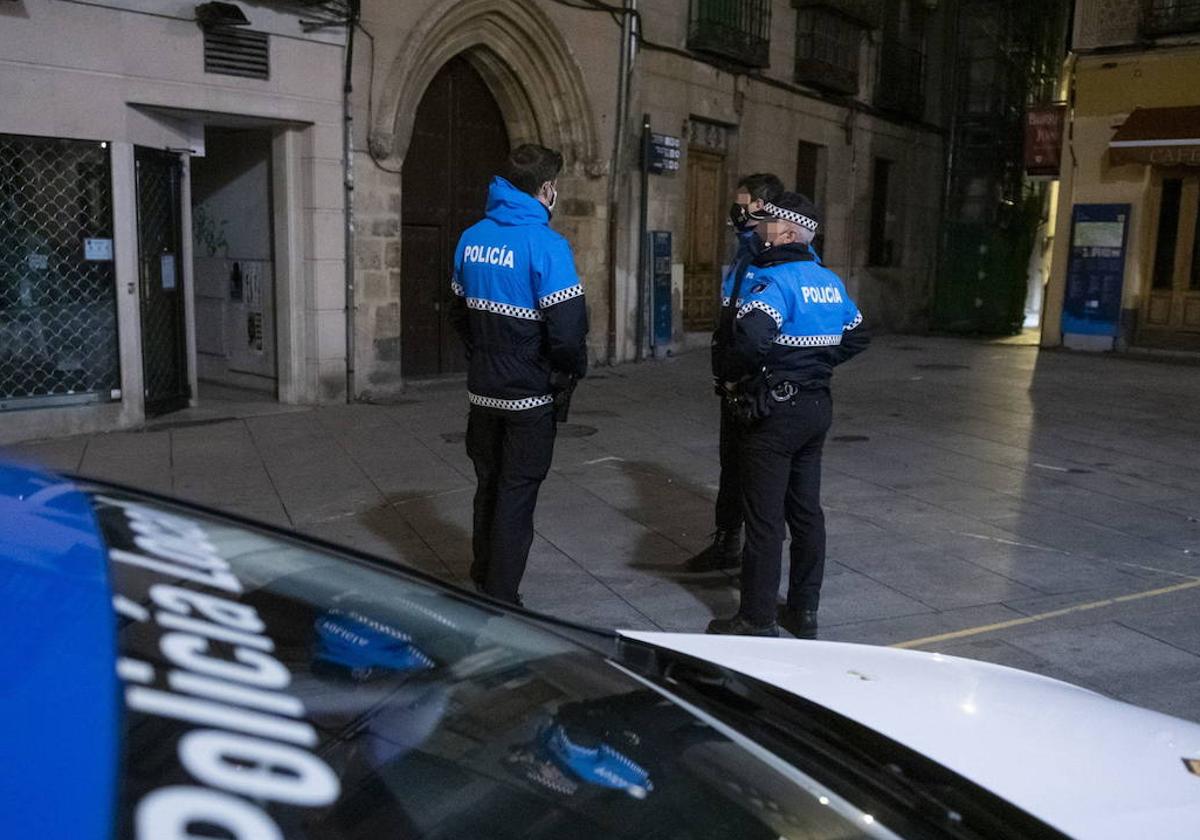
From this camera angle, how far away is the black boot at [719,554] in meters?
5.48

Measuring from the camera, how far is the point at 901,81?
1978cm

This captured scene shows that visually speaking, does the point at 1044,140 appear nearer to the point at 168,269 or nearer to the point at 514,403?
the point at 168,269

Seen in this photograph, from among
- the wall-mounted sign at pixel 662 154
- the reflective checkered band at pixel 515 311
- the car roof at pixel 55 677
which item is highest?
the wall-mounted sign at pixel 662 154

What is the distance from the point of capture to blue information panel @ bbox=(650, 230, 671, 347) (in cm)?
1392

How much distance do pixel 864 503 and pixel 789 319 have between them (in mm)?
2879

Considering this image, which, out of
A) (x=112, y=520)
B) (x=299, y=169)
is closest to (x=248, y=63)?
(x=299, y=169)

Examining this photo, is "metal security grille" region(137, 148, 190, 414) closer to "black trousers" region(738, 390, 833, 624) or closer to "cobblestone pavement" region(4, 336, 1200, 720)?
"cobblestone pavement" region(4, 336, 1200, 720)

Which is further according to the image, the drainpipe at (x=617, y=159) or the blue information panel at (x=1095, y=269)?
the blue information panel at (x=1095, y=269)

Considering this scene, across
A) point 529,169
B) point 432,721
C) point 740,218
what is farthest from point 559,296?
point 432,721

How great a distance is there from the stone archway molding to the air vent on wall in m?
1.28

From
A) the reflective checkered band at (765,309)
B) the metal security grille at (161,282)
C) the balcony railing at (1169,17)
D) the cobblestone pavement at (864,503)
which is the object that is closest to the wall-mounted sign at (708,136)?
the cobblestone pavement at (864,503)

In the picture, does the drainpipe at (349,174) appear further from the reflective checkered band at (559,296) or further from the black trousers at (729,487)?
the reflective checkered band at (559,296)

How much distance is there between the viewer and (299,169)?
1012cm

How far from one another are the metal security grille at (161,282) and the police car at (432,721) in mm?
7814
